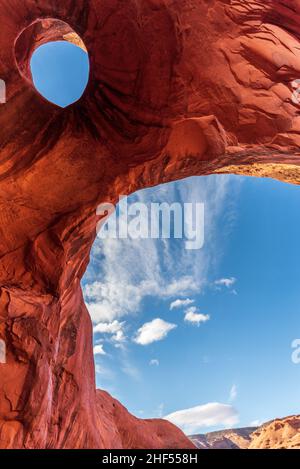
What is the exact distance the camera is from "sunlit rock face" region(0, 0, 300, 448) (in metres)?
5.07

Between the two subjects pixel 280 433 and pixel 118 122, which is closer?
pixel 118 122

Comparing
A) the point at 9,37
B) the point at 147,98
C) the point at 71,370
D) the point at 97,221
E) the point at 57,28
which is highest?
the point at 57,28

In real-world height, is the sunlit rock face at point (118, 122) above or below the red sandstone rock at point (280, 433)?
above

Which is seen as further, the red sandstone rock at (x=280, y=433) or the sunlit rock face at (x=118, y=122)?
the red sandstone rock at (x=280, y=433)

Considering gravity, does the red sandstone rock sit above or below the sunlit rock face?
below

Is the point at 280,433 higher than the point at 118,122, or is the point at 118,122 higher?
the point at 118,122

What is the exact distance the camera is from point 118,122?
5496mm

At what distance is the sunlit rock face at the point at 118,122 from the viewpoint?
5.07 meters

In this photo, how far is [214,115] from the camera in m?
5.14

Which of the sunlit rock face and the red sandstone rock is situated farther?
the red sandstone rock
